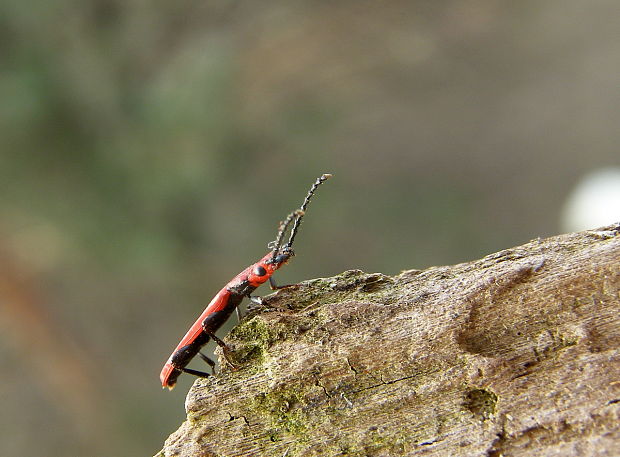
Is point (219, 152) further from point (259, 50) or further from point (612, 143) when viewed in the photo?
point (612, 143)

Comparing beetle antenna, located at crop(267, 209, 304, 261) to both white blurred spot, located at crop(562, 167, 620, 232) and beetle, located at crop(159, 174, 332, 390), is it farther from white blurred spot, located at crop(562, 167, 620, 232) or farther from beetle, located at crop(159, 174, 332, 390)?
white blurred spot, located at crop(562, 167, 620, 232)

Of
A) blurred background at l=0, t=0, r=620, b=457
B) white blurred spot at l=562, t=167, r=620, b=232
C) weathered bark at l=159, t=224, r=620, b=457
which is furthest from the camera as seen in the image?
white blurred spot at l=562, t=167, r=620, b=232

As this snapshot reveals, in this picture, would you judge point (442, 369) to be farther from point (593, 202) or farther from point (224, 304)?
point (593, 202)

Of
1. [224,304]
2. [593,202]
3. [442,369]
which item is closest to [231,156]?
[224,304]

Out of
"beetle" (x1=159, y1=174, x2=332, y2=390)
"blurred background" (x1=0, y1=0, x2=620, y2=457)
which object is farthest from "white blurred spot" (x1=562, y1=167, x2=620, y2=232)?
"beetle" (x1=159, y1=174, x2=332, y2=390)

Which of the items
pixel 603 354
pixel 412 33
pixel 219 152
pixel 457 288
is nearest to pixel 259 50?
pixel 219 152

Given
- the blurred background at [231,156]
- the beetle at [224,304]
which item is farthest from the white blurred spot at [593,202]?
the beetle at [224,304]

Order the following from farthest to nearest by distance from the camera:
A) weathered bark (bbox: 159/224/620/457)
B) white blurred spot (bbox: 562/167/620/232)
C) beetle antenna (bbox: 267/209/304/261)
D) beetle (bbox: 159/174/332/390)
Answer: white blurred spot (bbox: 562/167/620/232) → beetle (bbox: 159/174/332/390) → beetle antenna (bbox: 267/209/304/261) → weathered bark (bbox: 159/224/620/457)
